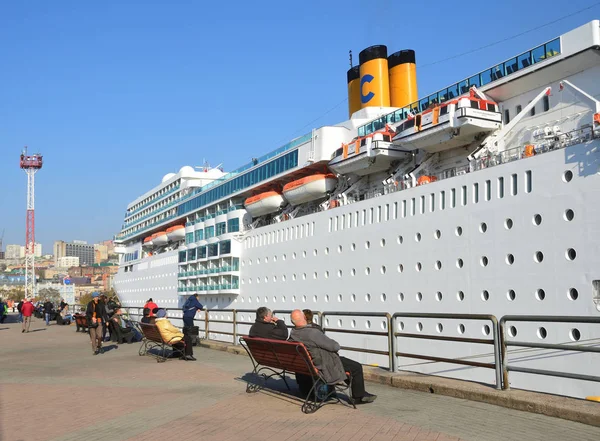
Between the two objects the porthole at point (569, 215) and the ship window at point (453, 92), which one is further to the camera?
the ship window at point (453, 92)

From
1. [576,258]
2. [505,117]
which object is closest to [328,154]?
[505,117]

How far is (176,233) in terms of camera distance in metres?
41.1

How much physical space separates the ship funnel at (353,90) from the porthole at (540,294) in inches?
563

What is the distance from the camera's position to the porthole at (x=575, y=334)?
39.0ft

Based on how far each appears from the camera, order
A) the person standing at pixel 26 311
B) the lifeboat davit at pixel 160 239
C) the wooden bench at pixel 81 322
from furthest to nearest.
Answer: the lifeboat davit at pixel 160 239 → the person standing at pixel 26 311 → the wooden bench at pixel 81 322

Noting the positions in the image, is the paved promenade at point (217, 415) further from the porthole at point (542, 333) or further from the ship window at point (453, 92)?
the ship window at point (453, 92)

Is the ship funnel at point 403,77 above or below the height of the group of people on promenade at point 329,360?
above

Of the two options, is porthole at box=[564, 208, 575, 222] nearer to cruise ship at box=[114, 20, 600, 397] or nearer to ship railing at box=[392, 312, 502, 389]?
cruise ship at box=[114, 20, 600, 397]

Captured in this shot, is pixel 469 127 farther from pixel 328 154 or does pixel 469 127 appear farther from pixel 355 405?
pixel 355 405

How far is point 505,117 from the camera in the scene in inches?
674

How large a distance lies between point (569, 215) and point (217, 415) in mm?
9169

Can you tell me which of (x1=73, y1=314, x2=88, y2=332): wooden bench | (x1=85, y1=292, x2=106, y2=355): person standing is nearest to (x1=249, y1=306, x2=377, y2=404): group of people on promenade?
(x1=85, y1=292, x2=106, y2=355): person standing

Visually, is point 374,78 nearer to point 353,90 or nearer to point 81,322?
point 353,90

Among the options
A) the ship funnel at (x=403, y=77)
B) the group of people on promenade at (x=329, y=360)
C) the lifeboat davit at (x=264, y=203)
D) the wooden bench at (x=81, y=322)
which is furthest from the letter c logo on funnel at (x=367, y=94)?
the group of people on promenade at (x=329, y=360)
